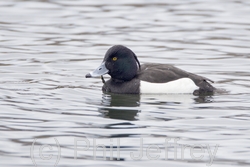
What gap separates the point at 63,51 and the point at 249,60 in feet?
13.1

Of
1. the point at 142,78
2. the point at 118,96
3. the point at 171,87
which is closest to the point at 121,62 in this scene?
the point at 142,78

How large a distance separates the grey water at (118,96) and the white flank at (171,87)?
14 cm

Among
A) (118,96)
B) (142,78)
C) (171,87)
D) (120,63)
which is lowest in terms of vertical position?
(118,96)

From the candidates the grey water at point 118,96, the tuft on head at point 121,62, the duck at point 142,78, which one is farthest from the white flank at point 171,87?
the tuft on head at point 121,62

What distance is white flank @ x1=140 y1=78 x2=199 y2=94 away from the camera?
11375 millimetres

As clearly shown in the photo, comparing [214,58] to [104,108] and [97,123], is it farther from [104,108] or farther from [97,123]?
[97,123]

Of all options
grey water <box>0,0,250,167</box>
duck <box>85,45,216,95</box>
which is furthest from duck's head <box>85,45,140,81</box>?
grey water <box>0,0,250,167</box>

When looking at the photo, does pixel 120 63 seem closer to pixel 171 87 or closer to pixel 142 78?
pixel 142 78

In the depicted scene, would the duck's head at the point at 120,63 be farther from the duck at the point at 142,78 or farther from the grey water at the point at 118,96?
the grey water at the point at 118,96

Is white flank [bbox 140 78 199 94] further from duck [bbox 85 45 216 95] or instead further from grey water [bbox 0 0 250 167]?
grey water [bbox 0 0 250 167]

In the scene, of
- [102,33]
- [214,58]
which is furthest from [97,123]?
[102,33]

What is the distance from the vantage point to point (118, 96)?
11344mm

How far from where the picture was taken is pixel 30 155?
7.84m

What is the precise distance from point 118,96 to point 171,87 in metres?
0.87
